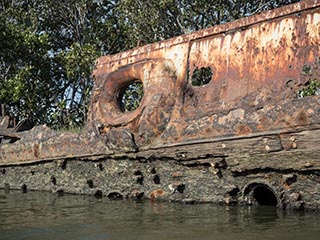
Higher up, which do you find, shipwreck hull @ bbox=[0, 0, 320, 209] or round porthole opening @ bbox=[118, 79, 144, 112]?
round porthole opening @ bbox=[118, 79, 144, 112]

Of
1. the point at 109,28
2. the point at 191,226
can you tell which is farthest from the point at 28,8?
the point at 191,226

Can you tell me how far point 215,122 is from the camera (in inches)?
207

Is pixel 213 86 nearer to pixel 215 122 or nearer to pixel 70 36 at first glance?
pixel 215 122

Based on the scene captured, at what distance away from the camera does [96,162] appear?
21.6 feet

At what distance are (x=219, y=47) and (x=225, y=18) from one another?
34.2 feet

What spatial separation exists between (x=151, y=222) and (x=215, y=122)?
1.32 metres

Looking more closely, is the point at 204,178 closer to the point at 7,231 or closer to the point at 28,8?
the point at 7,231

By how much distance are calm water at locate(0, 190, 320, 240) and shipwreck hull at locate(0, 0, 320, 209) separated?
0.92ft

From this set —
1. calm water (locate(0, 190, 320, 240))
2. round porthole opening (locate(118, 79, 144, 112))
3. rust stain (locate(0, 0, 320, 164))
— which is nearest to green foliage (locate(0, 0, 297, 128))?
round porthole opening (locate(118, 79, 144, 112))

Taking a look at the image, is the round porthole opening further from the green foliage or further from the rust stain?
the rust stain

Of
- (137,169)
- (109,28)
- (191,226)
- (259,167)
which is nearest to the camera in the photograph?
(191,226)

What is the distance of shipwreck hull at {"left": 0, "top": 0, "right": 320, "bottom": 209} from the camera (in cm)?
475

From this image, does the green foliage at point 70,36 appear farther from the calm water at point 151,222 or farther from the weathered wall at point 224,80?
the calm water at point 151,222

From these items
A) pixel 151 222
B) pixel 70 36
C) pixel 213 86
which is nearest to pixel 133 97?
pixel 70 36
